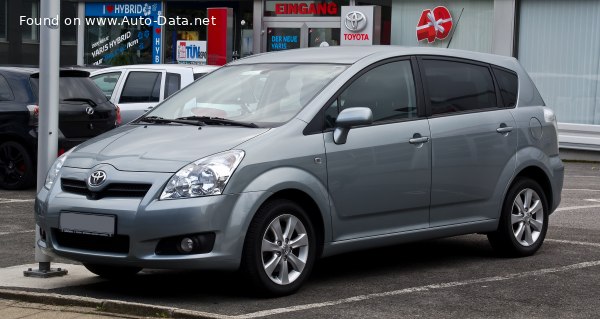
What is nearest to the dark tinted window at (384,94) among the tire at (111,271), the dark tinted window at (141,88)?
the tire at (111,271)

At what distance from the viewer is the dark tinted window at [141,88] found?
680 inches

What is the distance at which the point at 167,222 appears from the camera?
707 cm

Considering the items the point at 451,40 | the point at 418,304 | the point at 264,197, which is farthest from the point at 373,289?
the point at 451,40

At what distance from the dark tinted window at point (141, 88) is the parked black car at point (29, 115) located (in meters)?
2.38

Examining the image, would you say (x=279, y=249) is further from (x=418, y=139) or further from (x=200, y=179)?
(x=418, y=139)

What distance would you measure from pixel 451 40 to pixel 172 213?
18004mm

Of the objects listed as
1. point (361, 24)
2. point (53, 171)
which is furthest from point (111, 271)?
point (361, 24)

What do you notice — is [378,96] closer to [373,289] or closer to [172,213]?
[373,289]

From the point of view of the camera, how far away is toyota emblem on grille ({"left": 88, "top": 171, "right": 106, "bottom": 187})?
24.0 feet

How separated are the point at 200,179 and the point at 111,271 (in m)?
1.44

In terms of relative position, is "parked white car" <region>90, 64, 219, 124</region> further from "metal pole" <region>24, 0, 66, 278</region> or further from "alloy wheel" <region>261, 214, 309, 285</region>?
"alloy wheel" <region>261, 214, 309, 285</region>

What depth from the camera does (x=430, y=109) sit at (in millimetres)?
8742

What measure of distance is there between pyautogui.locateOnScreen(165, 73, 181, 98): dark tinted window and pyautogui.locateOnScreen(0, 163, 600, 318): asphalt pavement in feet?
22.9

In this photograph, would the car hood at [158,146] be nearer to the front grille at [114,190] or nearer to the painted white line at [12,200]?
the front grille at [114,190]
